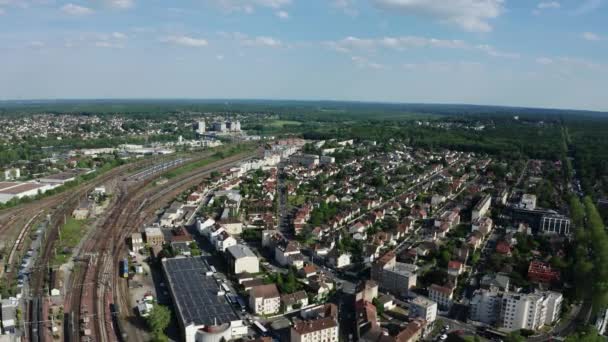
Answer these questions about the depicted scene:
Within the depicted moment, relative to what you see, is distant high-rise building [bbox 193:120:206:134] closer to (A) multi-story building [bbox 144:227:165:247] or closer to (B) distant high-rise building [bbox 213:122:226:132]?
(B) distant high-rise building [bbox 213:122:226:132]

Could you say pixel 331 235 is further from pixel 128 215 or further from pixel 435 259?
pixel 128 215

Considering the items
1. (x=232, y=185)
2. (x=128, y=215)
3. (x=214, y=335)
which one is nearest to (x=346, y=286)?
(x=214, y=335)

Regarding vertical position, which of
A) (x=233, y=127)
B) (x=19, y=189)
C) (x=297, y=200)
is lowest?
(x=297, y=200)

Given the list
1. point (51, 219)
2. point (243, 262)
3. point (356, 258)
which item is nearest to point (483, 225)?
point (356, 258)

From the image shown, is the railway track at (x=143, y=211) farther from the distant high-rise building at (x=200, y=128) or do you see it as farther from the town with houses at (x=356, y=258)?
the distant high-rise building at (x=200, y=128)

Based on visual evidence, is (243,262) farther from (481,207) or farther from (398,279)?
(481,207)

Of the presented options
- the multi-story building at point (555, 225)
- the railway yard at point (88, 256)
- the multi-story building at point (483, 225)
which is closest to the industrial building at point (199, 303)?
the railway yard at point (88, 256)
